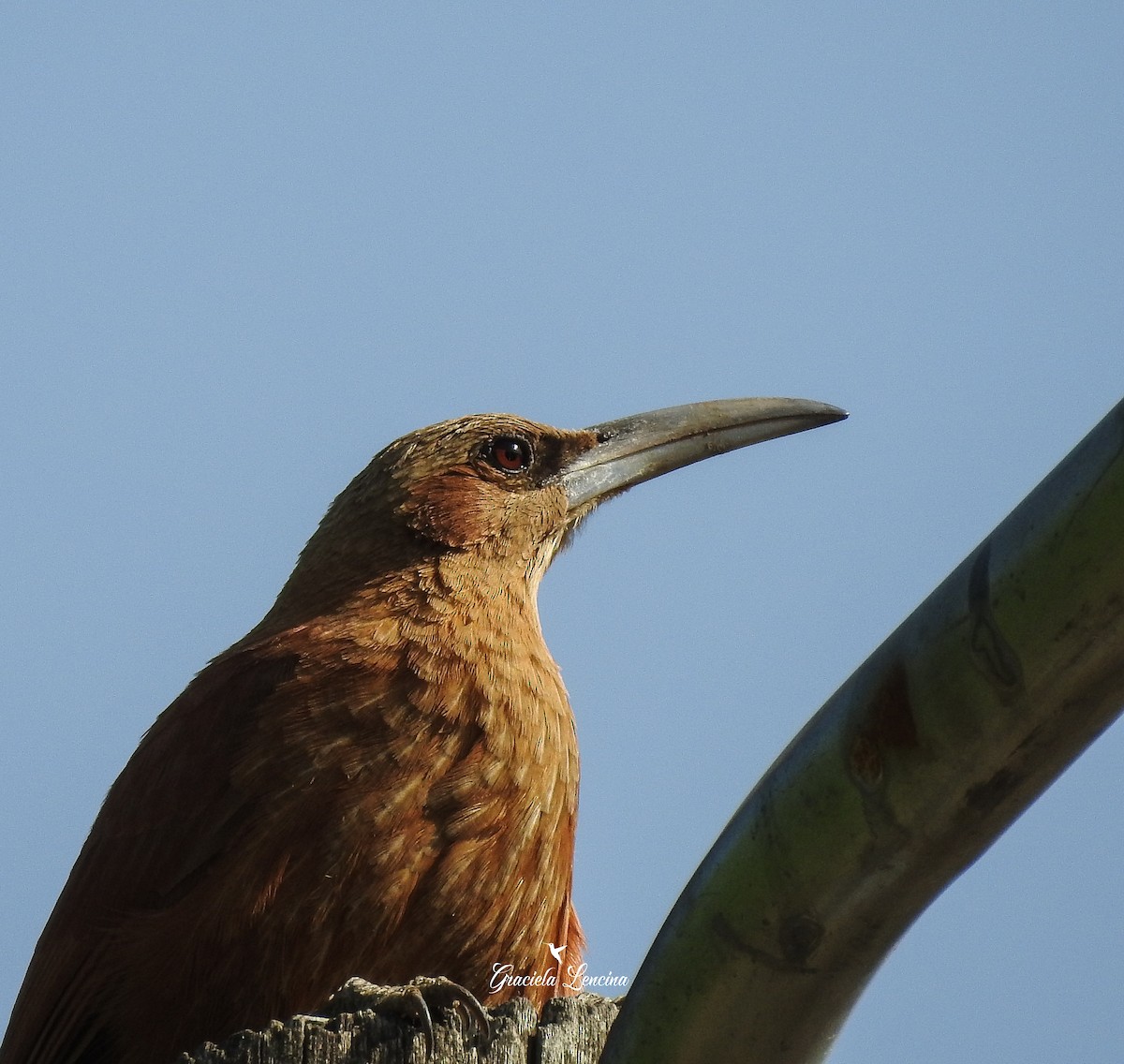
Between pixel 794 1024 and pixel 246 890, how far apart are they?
9.18 ft

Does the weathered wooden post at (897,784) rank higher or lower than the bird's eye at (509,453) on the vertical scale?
lower

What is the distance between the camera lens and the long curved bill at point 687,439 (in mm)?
6840

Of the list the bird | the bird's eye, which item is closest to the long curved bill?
the bird's eye

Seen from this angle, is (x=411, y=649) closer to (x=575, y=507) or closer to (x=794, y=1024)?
(x=575, y=507)

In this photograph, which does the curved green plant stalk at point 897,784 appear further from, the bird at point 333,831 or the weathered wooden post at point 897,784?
the bird at point 333,831

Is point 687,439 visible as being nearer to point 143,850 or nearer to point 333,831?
point 333,831

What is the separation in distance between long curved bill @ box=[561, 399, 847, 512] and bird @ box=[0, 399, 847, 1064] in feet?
2.29

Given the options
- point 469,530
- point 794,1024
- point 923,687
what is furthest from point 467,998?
point 469,530

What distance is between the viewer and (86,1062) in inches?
205

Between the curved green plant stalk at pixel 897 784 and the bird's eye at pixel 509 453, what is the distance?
4246 mm

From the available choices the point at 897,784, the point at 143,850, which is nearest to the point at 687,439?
the point at 143,850

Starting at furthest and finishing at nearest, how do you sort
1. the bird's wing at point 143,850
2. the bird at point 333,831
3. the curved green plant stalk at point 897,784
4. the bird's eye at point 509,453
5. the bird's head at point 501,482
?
the bird's eye at point 509,453 → the bird's head at point 501,482 → the bird's wing at point 143,850 → the bird at point 333,831 → the curved green plant stalk at point 897,784

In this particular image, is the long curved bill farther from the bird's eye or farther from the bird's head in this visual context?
the bird's eye

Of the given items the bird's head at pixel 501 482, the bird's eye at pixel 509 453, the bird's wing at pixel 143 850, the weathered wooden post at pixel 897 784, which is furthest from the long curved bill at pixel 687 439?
the weathered wooden post at pixel 897 784
